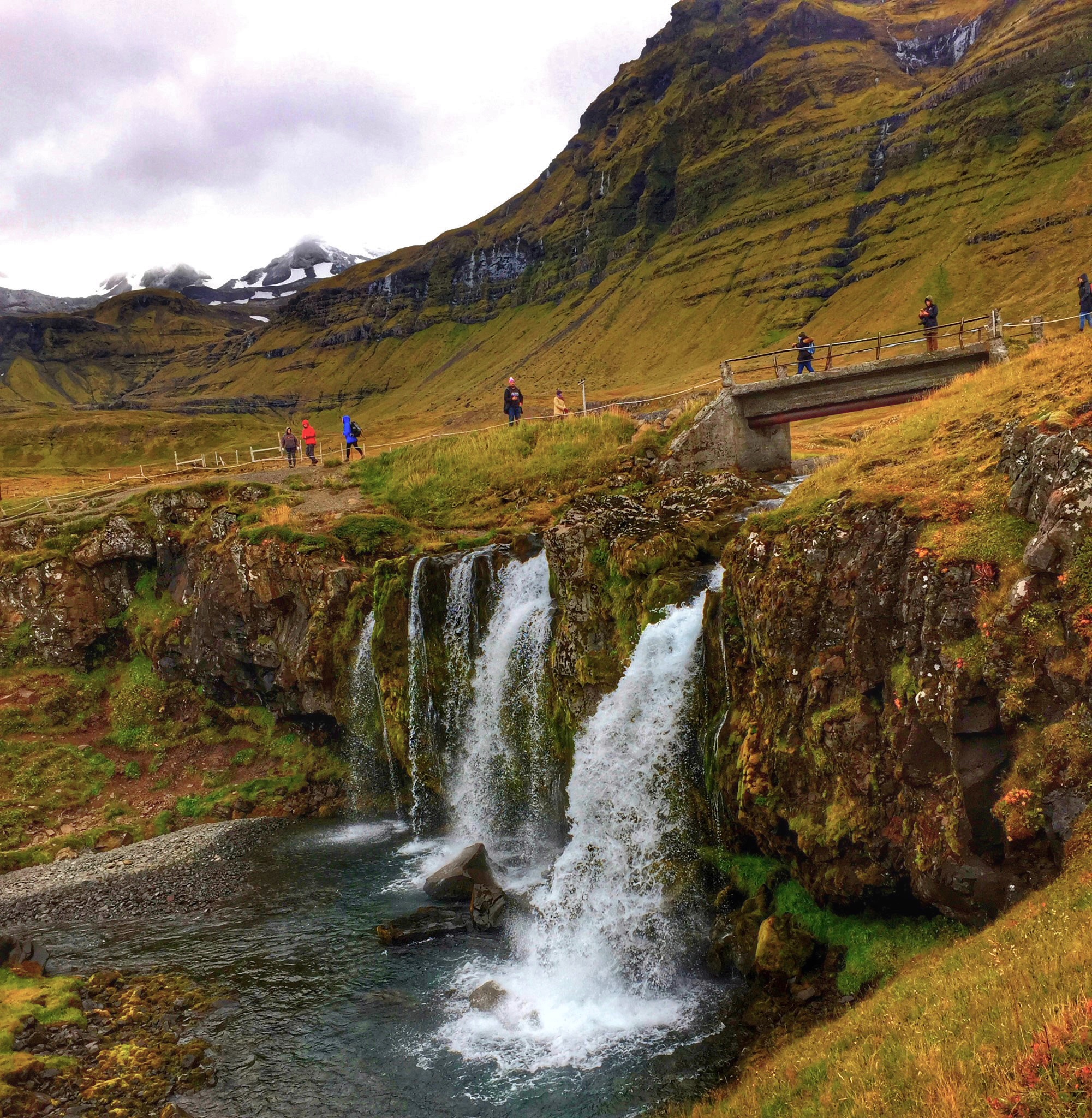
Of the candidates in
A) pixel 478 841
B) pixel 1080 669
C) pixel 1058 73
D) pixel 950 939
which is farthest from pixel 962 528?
pixel 1058 73

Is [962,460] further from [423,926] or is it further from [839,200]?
[839,200]

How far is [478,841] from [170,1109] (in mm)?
12608

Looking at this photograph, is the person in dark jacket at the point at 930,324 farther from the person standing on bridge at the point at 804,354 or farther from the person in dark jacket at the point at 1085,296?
the person in dark jacket at the point at 1085,296

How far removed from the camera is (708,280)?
159125 millimetres

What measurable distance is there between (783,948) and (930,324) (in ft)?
94.2

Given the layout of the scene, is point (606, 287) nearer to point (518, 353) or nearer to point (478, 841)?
point (518, 353)

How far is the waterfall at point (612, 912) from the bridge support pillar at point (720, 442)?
12.1 meters

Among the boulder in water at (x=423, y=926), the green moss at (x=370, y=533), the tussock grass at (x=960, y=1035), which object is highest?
the green moss at (x=370, y=533)

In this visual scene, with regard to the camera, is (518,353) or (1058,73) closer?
(1058,73)

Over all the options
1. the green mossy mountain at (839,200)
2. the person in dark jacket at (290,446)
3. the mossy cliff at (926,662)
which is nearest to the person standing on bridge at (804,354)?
the mossy cliff at (926,662)

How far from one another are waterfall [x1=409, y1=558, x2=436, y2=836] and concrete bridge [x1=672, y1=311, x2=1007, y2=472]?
41.9 ft

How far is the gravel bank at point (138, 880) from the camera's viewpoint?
77.0ft

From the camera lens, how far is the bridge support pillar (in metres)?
31.5

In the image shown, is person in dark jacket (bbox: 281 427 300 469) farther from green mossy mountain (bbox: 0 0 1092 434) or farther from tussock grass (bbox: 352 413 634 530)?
green mossy mountain (bbox: 0 0 1092 434)
